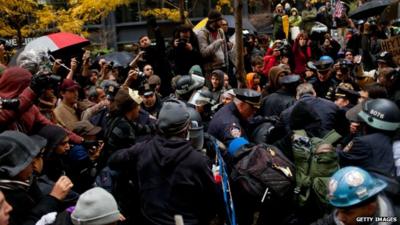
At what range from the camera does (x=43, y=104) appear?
5809 mm

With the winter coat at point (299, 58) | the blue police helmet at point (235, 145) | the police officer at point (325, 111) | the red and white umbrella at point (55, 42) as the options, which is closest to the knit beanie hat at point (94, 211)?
the blue police helmet at point (235, 145)

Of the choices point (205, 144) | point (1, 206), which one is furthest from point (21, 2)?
point (1, 206)

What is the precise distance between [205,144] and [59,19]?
13432 mm

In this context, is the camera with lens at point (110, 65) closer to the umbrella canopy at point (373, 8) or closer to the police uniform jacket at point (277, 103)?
the police uniform jacket at point (277, 103)

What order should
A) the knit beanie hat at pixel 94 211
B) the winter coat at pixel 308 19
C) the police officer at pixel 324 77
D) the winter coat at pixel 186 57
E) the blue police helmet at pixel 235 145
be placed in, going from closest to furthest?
the knit beanie hat at pixel 94 211
the blue police helmet at pixel 235 145
the police officer at pixel 324 77
the winter coat at pixel 186 57
the winter coat at pixel 308 19

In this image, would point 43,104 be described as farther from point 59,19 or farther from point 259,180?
point 59,19

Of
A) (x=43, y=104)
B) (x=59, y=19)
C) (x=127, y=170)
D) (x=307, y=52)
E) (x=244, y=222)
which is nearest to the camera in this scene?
(x=127, y=170)

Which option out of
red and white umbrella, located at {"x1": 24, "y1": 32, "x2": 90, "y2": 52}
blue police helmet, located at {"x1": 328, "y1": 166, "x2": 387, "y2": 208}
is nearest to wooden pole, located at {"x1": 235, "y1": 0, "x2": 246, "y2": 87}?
red and white umbrella, located at {"x1": 24, "y1": 32, "x2": 90, "y2": 52}

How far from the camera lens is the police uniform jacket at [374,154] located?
469 centimetres

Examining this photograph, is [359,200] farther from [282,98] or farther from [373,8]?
[373,8]

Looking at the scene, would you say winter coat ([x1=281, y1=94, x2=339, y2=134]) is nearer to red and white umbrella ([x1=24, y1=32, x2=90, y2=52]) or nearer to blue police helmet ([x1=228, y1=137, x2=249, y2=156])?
blue police helmet ([x1=228, y1=137, x2=249, y2=156])

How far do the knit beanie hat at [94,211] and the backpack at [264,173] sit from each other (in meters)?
1.59

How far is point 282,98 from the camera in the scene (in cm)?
710

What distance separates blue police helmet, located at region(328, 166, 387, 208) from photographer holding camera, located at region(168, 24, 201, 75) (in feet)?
20.5
